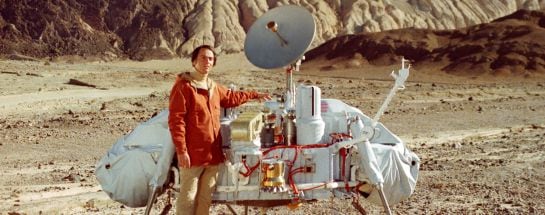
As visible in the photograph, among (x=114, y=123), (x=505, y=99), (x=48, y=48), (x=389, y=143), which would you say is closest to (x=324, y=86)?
(x=505, y=99)

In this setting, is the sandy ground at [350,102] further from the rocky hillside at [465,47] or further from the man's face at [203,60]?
the rocky hillside at [465,47]

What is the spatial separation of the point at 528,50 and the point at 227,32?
83.8 ft

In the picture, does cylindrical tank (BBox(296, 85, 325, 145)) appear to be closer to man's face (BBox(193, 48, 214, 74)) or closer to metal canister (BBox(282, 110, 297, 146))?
metal canister (BBox(282, 110, 297, 146))

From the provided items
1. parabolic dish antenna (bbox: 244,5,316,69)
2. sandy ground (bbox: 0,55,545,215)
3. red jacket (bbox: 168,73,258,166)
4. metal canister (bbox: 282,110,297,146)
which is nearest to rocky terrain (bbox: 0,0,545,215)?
sandy ground (bbox: 0,55,545,215)

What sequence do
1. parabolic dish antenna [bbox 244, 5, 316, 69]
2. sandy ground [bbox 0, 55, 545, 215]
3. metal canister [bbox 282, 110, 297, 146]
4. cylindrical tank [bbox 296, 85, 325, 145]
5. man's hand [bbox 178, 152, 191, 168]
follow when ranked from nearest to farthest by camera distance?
man's hand [bbox 178, 152, 191, 168] → cylindrical tank [bbox 296, 85, 325, 145] → metal canister [bbox 282, 110, 297, 146] → parabolic dish antenna [bbox 244, 5, 316, 69] → sandy ground [bbox 0, 55, 545, 215]

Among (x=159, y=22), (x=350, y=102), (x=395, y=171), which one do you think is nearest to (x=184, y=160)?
(x=395, y=171)

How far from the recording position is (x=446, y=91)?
92.0 ft

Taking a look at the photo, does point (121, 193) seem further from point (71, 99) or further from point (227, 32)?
point (227, 32)

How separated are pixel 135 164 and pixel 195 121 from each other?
0.84m

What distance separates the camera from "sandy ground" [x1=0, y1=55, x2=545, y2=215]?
8.25m

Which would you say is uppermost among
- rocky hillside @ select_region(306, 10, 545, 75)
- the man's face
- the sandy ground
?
the man's face

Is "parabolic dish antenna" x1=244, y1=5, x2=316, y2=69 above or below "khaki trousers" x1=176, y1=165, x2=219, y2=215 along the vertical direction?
above

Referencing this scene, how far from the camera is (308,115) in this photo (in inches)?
211

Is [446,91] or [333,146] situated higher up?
[333,146]
